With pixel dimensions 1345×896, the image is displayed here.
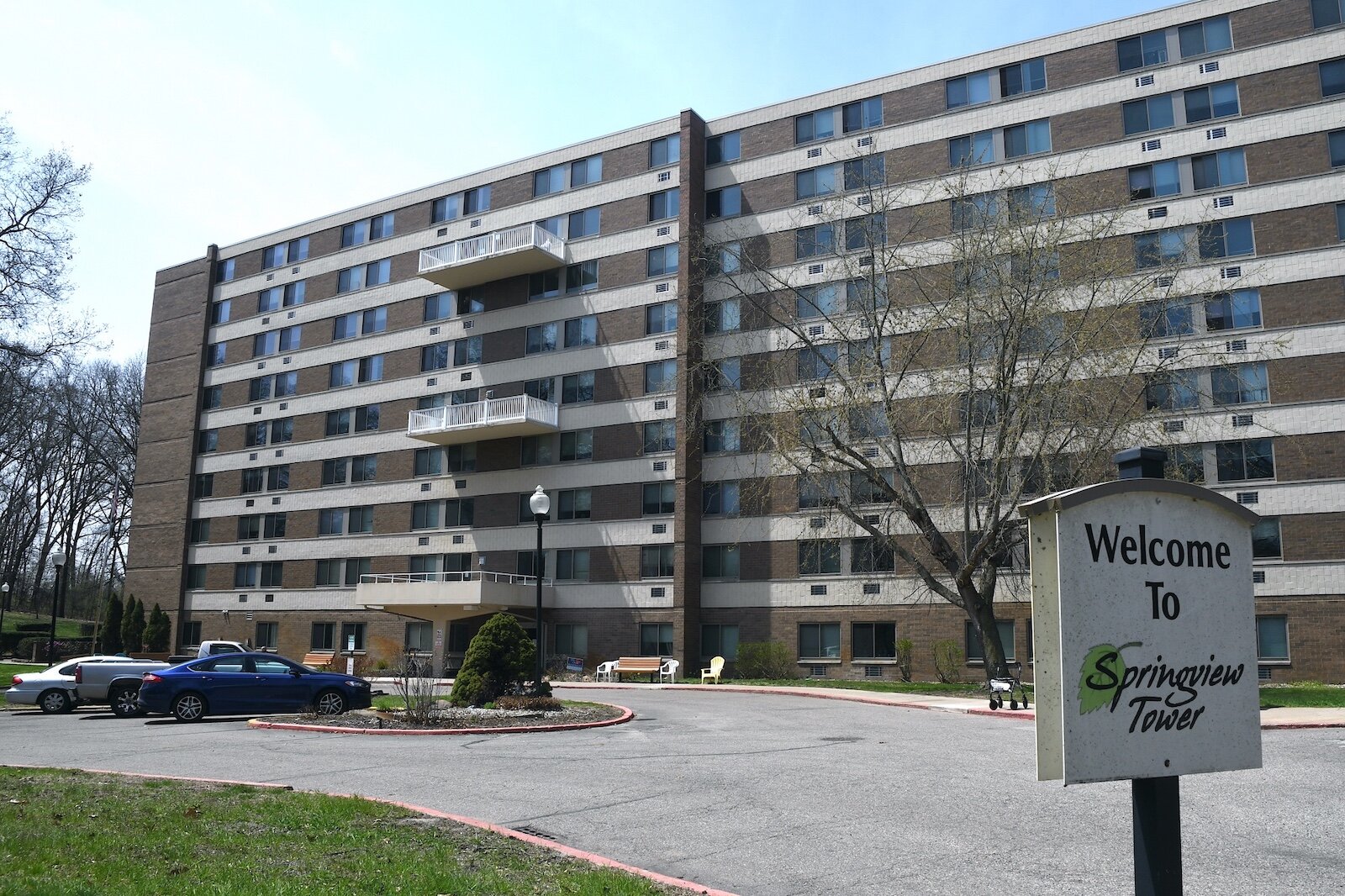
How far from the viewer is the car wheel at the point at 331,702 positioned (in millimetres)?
21672

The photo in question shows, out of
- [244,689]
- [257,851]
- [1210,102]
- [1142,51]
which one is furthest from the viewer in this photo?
[1142,51]

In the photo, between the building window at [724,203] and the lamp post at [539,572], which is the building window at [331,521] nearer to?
the building window at [724,203]

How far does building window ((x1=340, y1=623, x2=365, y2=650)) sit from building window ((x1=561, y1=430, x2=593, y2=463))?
14.1 m

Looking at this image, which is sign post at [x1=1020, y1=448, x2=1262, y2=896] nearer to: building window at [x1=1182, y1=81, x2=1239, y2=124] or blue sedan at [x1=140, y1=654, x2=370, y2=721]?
blue sedan at [x1=140, y1=654, x2=370, y2=721]

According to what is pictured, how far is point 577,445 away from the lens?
1812 inches

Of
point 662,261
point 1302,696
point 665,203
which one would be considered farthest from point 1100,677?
point 665,203

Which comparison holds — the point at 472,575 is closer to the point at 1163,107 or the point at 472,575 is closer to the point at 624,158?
the point at 624,158

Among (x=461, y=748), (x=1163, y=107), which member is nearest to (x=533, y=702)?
(x=461, y=748)

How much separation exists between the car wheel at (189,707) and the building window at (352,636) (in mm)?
29508

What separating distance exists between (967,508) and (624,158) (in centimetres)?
2630

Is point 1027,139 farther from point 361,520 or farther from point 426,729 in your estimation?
point 361,520

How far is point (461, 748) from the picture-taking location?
1584 centimetres

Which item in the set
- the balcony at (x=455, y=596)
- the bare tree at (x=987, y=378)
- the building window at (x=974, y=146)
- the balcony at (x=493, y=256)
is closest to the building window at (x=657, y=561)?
the balcony at (x=455, y=596)

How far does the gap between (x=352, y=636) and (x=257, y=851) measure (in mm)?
45330
